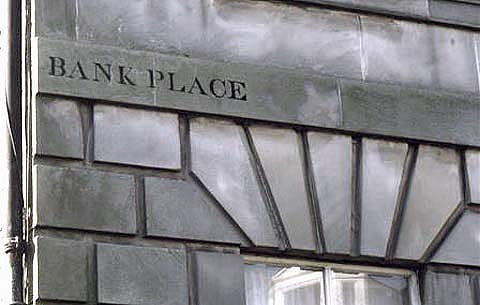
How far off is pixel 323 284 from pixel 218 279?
3.93 ft

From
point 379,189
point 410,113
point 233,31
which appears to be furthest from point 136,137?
point 410,113

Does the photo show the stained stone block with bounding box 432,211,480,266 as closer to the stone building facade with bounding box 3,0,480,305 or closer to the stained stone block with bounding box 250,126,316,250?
the stone building facade with bounding box 3,0,480,305

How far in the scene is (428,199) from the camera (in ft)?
59.1

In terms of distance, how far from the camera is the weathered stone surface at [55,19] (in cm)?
1689

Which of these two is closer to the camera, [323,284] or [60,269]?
[60,269]

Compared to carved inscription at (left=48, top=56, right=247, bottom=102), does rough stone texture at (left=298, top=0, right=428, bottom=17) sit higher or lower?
higher

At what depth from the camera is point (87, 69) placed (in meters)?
16.8

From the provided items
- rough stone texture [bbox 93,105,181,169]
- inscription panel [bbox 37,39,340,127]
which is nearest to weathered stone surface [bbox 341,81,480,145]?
inscription panel [bbox 37,39,340,127]

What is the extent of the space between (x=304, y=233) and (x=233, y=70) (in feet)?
5.46

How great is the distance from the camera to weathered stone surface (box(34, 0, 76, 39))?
16.9m

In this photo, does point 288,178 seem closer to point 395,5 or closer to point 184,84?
point 184,84

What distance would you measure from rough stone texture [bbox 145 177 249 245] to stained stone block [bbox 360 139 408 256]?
4.27ft

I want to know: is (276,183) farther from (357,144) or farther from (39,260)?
(39,260)

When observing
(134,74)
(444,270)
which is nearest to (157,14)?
(134,74)
